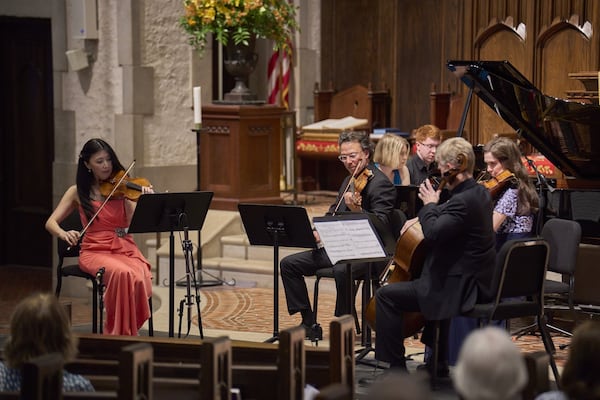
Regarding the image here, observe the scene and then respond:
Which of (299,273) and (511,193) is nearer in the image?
(511,193)

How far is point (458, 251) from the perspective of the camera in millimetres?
6031

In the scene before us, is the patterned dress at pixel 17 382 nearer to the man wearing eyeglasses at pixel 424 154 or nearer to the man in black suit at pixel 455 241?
the man in black suit at pixel 455 241

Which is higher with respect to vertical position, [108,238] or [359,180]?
[359,180]

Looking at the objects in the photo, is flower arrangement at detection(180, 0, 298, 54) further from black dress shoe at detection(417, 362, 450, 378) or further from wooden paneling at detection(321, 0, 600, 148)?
black dress shoe at detection(417, 362, 450, 378)

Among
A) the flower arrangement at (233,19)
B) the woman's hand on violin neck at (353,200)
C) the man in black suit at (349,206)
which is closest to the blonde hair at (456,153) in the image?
the man in black suit at (349,206)

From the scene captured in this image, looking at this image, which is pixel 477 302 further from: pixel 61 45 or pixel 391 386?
pixel 61 45

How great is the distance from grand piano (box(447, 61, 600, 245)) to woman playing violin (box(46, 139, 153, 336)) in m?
2.23

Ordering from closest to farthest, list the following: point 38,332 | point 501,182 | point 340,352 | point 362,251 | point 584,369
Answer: point 584,369 → point 38,332 → point 340,352 → point 362,251 → point 501,182

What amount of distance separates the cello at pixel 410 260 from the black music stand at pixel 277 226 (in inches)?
23.6

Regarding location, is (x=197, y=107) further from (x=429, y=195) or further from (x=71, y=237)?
(x=429, y=195)

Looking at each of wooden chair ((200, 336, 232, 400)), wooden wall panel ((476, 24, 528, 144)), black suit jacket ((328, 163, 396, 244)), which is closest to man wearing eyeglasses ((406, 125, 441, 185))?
black suit jacket ((328, 163, 396, 244))

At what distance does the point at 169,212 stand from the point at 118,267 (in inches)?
19.0

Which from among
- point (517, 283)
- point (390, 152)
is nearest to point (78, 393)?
point (517, 283)

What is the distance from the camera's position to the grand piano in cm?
758
